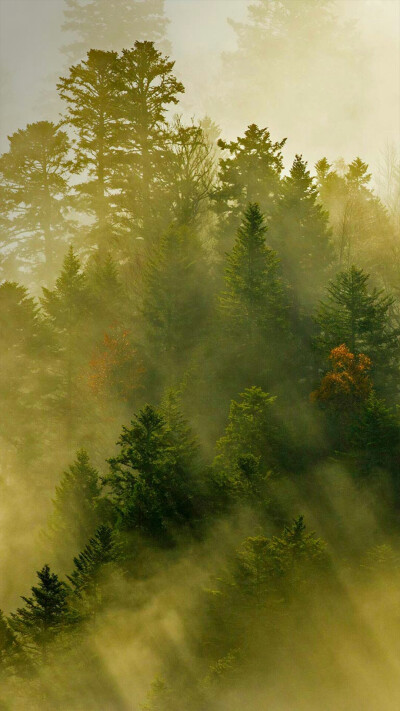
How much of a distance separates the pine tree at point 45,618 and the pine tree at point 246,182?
29711 mm

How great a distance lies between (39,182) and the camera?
60531mm

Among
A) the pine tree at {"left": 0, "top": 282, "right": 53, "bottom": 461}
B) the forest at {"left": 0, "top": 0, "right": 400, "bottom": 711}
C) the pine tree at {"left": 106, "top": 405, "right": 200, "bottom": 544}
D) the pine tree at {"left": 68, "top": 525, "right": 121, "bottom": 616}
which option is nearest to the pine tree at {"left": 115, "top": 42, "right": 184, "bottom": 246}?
the forest at {"left": 0, "top": 0, "right": 400, "bottom": 711}

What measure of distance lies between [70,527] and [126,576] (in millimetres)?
4415

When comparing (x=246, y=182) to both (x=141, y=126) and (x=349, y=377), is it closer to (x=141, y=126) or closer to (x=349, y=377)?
(x=141, y=126)

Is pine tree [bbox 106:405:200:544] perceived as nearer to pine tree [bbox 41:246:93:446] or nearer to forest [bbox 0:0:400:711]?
forest [bbox 0:0:400:711]

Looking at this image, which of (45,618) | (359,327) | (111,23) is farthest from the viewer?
(111,23)

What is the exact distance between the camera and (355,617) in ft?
85.9

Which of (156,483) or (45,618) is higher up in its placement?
(156,483)

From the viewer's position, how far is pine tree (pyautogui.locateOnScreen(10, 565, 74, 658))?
22.6 metres

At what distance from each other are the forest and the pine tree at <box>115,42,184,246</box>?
19cm

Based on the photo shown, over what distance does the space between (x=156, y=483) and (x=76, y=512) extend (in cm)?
369

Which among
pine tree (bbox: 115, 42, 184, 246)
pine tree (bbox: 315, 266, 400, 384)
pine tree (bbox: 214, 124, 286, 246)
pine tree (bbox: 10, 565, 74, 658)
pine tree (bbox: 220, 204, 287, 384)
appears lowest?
pine tree (bbox: 10, 565, 74, 658)

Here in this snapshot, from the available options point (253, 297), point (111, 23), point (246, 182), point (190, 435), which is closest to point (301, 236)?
point (246, 182)

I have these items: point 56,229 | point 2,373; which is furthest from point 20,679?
point 56,229
